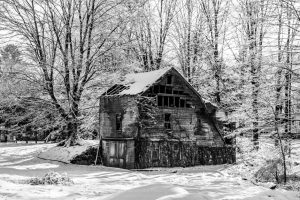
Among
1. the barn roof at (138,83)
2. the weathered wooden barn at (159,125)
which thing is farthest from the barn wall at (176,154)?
the barn roof at (138,83)

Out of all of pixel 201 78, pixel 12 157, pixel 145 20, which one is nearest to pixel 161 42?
pixel 145 20

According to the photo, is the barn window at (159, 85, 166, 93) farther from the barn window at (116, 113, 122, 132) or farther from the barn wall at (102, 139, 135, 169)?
the barn wall at (102, 139, 135, 169)

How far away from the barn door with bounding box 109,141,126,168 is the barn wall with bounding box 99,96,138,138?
2.39ft

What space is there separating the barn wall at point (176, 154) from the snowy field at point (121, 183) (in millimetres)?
1243

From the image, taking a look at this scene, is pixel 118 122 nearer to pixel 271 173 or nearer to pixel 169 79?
pixel 169 79

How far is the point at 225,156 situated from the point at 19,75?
20.0 meters

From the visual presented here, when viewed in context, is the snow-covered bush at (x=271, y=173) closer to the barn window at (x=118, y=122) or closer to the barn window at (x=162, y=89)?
the barn window at (x=162, y=89)

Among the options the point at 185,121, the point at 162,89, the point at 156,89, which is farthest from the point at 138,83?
the point at 185,121

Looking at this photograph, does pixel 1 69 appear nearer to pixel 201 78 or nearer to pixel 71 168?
pixel 71 168

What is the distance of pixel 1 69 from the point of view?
39094mm

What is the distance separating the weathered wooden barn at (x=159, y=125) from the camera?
34281 mm

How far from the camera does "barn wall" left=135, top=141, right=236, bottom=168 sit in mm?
33906

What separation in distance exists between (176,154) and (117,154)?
4931mm

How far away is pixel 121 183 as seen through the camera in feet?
81.6
